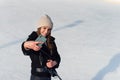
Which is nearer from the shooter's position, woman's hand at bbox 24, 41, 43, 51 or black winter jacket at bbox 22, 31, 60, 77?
woman's hand at bbox 24, 41, 43, 51

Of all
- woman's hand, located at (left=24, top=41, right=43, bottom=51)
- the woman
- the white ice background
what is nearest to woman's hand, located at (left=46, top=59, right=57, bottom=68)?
the woman

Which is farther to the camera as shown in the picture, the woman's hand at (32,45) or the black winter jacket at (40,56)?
the black winter jacket at (40,56)

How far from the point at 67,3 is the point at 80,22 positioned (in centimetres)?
307

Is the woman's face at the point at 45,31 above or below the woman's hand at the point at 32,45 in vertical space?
above

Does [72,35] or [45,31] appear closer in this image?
[45,31]

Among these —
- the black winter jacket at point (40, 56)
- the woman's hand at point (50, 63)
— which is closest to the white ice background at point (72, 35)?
the black winter jacket at point (40, 56)

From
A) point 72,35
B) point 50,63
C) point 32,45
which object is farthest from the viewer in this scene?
point 72,35

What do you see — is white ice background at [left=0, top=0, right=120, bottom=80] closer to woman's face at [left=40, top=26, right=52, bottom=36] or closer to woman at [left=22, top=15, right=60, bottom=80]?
woman at [left=22, top=15, right=60, bottom=80]

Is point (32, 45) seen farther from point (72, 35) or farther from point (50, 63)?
point (72, 35)

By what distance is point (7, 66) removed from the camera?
729cm

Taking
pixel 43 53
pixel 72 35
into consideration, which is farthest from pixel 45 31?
pixel 72 35

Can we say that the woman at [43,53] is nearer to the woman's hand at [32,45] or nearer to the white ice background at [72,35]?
the woman's hand at [32,45]

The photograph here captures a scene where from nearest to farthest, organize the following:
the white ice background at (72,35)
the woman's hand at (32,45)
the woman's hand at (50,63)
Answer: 1. the woman's hand at (32,45)
2. the woman's hand at (50,63)
3. the white ice background at (72,35)

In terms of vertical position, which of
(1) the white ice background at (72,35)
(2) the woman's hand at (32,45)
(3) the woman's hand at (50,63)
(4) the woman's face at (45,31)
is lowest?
(1) the white ice background at (72,35)
